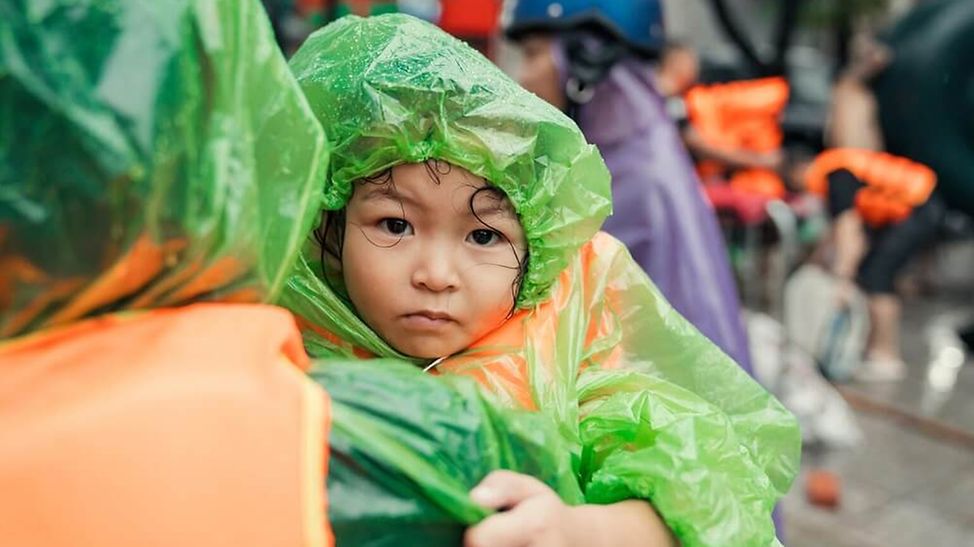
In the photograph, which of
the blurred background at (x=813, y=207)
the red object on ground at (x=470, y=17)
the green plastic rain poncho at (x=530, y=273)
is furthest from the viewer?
the red object on ground at (x=470, y=17)

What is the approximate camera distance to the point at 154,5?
0.68 metres

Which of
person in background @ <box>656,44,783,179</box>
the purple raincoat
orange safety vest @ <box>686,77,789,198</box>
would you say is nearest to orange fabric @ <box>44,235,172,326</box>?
the purple raincoat

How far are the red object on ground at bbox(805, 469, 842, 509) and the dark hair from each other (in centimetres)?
322

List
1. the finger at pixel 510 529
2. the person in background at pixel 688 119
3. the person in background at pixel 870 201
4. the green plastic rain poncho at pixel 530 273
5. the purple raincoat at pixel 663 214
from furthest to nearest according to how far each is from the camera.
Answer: the person in background at pixel 688 119 < the person in background at pixel 870 201 < the purple raincoat at pixel 663 214 < the green plastic rain poncho at pixel 530 273 < the finger at pixel 510 529

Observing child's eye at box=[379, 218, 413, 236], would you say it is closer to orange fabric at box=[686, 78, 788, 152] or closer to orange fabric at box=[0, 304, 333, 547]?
orange fabric at box=[0, 304, 333, 547]

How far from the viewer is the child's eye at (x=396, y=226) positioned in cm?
117

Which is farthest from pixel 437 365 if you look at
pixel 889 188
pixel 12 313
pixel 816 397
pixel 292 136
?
pixel 889 188

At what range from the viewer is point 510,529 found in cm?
82

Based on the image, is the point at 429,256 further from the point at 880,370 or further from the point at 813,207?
the point at 880,370

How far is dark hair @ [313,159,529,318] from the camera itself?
3.81 ft

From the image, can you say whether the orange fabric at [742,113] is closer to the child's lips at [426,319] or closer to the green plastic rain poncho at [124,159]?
the child's lips at [426,319]

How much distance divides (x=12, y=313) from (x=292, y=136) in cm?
24

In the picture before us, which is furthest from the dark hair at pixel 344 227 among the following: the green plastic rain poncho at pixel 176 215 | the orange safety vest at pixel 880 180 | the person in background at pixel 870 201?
the orange safety vest at pixel 880 180

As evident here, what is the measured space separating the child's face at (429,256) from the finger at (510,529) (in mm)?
366
